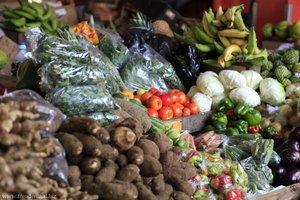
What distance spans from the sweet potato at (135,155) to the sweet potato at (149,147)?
0.05 metres

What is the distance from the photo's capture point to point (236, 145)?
3100mm

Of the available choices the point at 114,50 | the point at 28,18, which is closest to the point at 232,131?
the point at 114,50

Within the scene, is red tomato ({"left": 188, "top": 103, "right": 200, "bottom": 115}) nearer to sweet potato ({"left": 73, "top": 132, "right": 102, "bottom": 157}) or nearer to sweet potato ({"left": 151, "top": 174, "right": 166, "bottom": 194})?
sweet potato ({"left": 151, "top": 174, "right": 166, "bottom": 194})

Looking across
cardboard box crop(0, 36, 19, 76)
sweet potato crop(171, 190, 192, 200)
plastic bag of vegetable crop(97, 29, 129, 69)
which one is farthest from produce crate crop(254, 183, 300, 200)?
cardboard box crop(0, 36, 19, 76)

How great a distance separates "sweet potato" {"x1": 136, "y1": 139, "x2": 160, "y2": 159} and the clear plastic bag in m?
0.47

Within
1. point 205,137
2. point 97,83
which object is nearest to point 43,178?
point 97,83

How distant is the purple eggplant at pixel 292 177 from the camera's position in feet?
9.53

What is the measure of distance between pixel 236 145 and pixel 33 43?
1517mm

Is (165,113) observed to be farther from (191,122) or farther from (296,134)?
(296,134)

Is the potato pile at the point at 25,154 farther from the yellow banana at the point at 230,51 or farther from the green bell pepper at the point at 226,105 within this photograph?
the yellow banana at the point at 230,51

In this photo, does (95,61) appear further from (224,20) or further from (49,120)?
(224,20)

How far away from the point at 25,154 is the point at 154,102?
1.68m

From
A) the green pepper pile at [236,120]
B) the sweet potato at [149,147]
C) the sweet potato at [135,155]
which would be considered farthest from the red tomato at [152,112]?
the sweet potato at [135,155]

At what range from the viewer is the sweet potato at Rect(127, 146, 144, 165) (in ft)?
6.15
